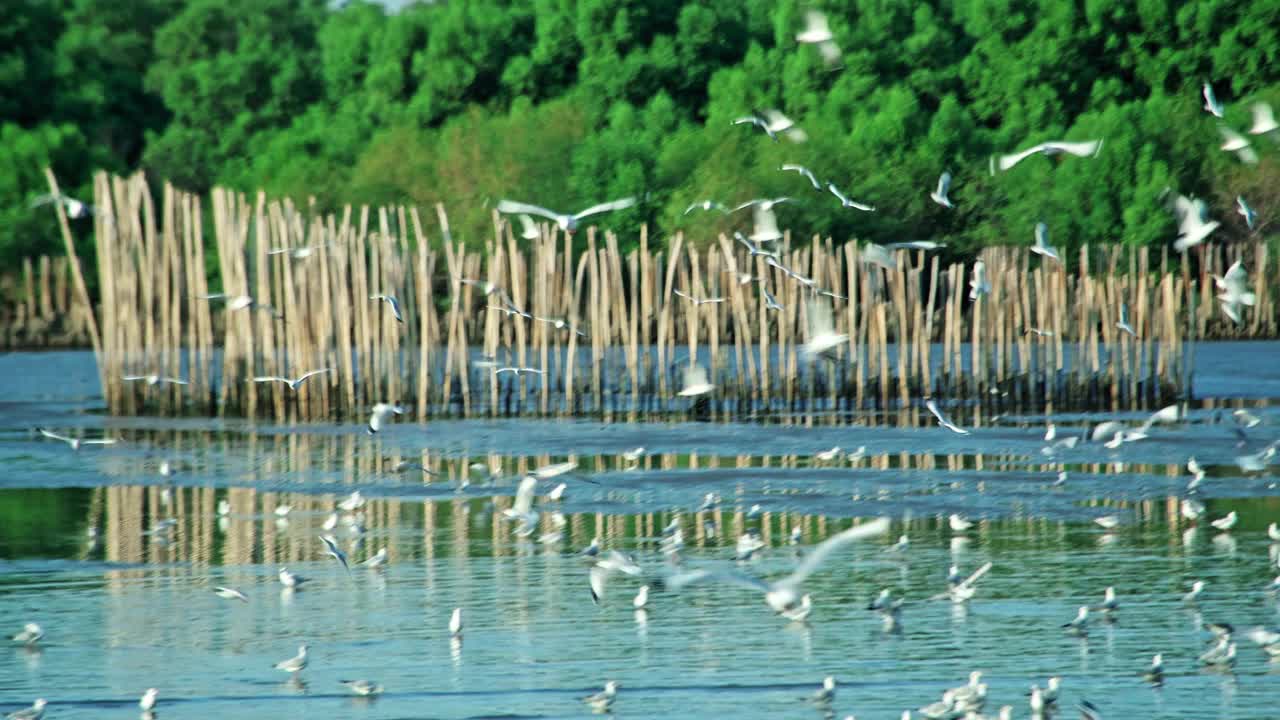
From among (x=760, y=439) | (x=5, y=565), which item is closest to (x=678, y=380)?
(x=760, y=439)

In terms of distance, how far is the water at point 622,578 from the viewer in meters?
11.4

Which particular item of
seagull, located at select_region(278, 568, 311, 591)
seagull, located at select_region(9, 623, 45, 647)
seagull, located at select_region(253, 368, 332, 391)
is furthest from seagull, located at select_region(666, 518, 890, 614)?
seagull, located at select_region(253, 368, 332, 391)

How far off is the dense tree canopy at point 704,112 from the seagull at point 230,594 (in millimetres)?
32331

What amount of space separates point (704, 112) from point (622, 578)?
4272 centimetres

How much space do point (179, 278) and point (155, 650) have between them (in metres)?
15.9

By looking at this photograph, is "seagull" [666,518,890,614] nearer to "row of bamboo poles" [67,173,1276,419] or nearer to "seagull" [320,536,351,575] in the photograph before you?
"seagull" [320,536,351,575]

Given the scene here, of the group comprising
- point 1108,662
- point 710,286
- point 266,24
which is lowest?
point 1108,662

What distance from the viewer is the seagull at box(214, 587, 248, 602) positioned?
45.6 feet

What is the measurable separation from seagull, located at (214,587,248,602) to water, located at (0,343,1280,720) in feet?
0.39

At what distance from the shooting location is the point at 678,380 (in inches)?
1236

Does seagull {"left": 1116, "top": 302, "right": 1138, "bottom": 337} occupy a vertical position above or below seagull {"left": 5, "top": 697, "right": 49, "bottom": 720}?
above

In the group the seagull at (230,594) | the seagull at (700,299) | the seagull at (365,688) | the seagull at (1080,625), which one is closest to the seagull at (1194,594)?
the seagull at (1080,625)

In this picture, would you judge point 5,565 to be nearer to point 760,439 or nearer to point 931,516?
point 931,516

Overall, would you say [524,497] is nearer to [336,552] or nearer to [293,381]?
[336,552]
